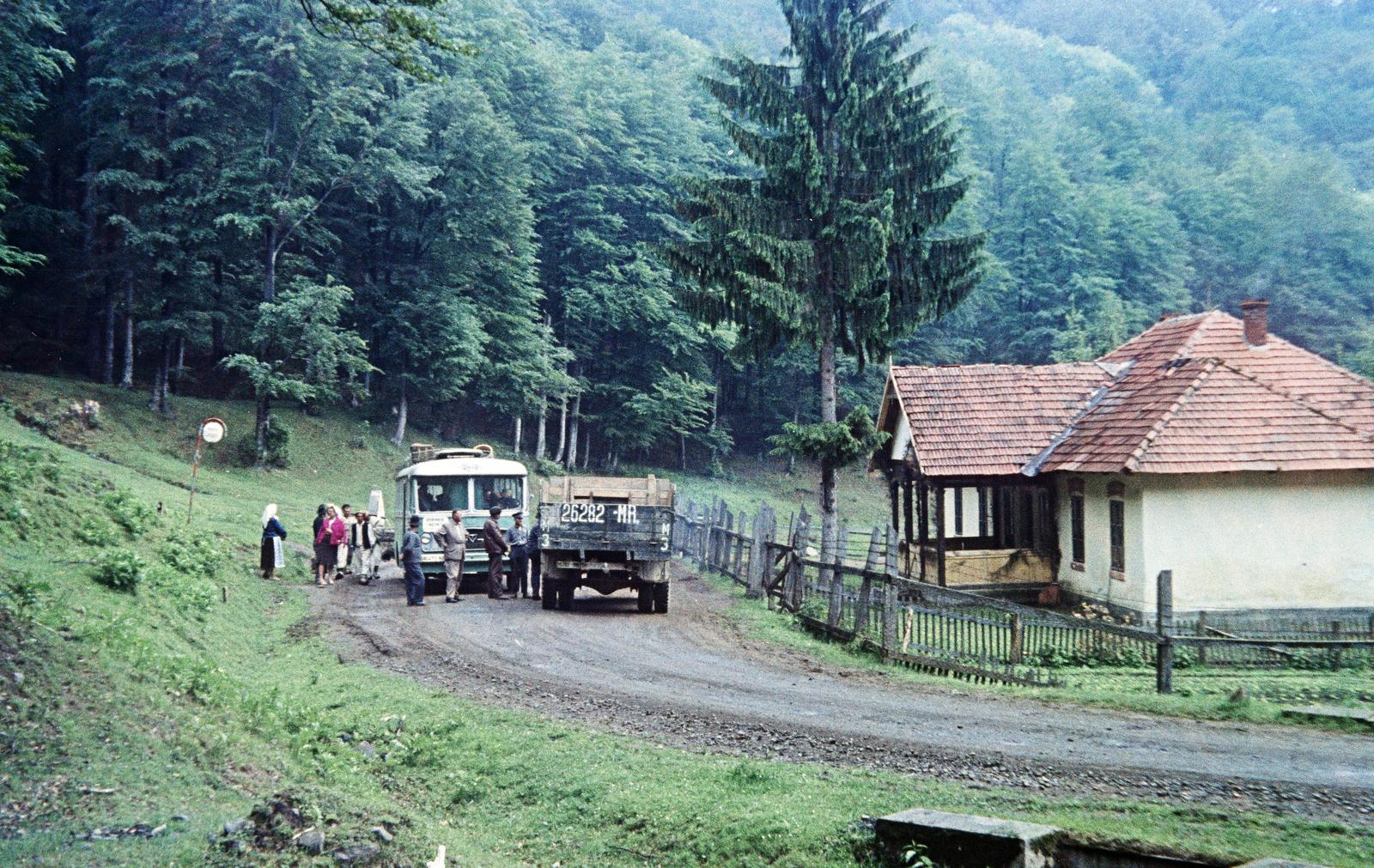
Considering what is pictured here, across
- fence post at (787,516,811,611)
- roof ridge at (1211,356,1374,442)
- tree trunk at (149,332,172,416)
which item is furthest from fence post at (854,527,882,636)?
tree trunk at (149,332,172,416)

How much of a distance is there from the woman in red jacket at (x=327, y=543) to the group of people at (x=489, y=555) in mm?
1859

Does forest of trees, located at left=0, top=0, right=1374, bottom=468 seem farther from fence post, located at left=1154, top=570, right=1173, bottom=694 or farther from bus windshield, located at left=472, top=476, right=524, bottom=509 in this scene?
fence post, located at left=1154, top=570, right=1173, bottom=694

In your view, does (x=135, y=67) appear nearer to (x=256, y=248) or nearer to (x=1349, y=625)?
(x=256, y=248)

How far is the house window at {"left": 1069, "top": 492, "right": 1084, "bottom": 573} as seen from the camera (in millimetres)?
22234

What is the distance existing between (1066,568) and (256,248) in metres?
31.3

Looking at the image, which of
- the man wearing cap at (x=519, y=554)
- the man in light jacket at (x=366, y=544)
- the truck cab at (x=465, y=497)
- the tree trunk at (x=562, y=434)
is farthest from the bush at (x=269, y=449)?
the man wearing cap at (x=519, y=554)

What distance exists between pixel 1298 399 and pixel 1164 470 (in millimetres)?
4116

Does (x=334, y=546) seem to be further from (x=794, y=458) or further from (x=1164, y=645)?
(x=794, y=458)

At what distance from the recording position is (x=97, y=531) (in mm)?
14727

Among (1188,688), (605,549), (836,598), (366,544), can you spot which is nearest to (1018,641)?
(1188,688)

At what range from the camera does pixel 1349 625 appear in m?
18.4

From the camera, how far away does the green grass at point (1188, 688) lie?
11.7 metres

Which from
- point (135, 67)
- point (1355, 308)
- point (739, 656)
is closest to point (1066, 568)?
point (739, 656)

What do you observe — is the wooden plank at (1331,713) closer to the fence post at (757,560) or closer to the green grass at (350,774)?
the green grass at (350,774)
